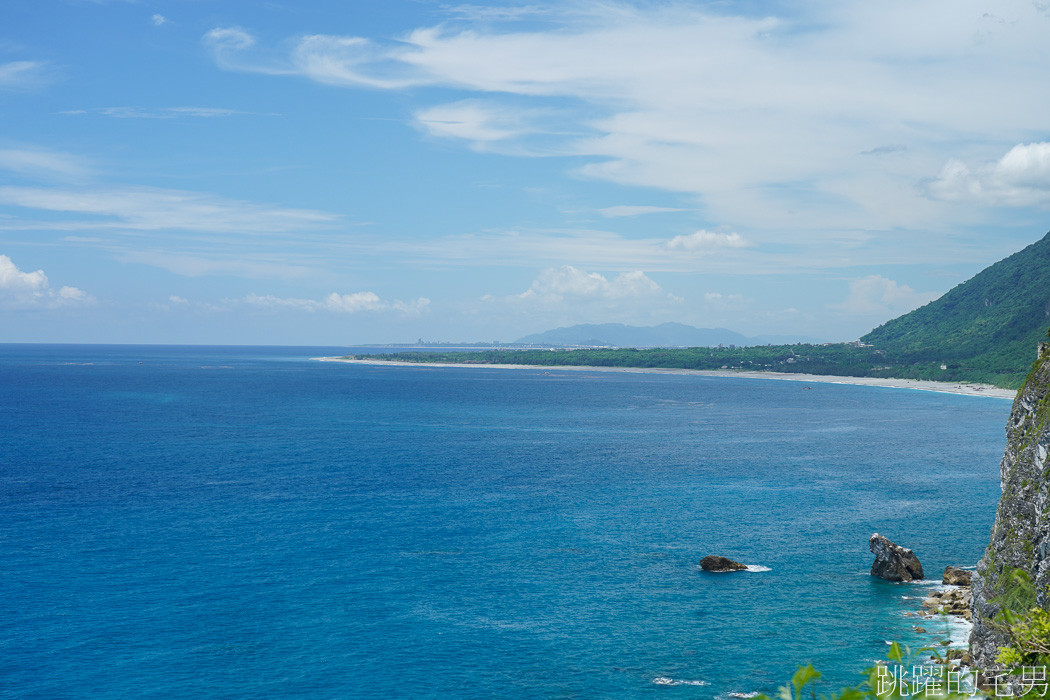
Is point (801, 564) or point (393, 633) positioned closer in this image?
point (393, 633)

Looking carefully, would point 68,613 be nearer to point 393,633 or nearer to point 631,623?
point 393,633

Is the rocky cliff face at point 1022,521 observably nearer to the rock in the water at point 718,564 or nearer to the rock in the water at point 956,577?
the rock in the water at point 956,577

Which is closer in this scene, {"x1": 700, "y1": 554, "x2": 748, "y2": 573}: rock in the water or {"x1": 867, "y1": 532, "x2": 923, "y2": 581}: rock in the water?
{"x1": 867, "y1": 532, "x2": 923, "y2": 581}: rock in the water

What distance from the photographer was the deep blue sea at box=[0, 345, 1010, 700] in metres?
38.9

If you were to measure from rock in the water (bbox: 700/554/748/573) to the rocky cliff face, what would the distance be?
59.1ft

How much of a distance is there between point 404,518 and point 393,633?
2565 cm

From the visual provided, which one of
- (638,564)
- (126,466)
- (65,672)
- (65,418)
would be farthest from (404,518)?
(65,418)

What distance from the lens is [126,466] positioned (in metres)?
91.8

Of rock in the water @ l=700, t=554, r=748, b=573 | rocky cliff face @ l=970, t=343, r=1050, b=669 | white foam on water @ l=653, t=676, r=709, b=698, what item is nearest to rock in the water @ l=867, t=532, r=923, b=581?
rock in the water @ l=700, t=554, r=748, b=573

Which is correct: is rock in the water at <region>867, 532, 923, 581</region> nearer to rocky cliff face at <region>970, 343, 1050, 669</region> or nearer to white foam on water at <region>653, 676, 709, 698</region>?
rocky cliff face at <region>970, 343, 1050, 669</region>

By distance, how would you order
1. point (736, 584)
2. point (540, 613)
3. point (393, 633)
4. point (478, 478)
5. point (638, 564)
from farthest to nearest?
1. point (478, 478)
2. point (638, 564)
3. point (736, 584)
4. point (540, 613)
5. point (393, 633)

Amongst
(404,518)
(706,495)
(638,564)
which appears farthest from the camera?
(706,495)

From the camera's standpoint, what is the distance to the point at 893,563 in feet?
171

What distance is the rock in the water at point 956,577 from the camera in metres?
50.3
